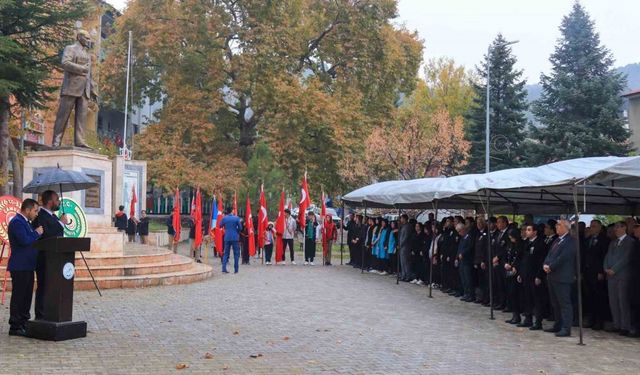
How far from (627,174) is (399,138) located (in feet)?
84.2

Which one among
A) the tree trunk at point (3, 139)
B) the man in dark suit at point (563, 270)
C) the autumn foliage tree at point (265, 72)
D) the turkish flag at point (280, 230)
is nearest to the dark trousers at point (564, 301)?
the man in dark suit at point (563, 270)

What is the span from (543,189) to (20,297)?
29.0 feet

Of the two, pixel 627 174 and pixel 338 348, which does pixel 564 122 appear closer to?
pixel 627 174

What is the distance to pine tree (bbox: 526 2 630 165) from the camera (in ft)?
113

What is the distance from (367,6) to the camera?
3634cm

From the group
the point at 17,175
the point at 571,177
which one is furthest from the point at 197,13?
the point at 571,177

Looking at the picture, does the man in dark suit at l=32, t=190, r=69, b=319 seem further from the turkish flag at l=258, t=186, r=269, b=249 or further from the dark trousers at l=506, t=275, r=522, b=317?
the turkish flag at l=258, t=186, r=269, b=249

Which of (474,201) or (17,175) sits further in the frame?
(17,175)

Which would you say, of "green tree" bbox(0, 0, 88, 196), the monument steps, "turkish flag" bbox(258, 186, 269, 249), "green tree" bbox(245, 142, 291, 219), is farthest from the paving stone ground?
"green tree" bbox(245, 142, 291, 219)

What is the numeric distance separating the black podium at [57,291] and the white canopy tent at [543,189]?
698cm

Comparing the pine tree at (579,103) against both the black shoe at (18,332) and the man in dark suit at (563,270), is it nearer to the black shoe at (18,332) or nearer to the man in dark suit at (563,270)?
the man in dark suit at (563,270)

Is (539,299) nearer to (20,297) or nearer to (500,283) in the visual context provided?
(500,283)

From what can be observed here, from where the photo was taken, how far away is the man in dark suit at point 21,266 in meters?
8.48

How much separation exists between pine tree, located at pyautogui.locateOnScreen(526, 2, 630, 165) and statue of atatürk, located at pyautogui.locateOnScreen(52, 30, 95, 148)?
2608 centimetres
